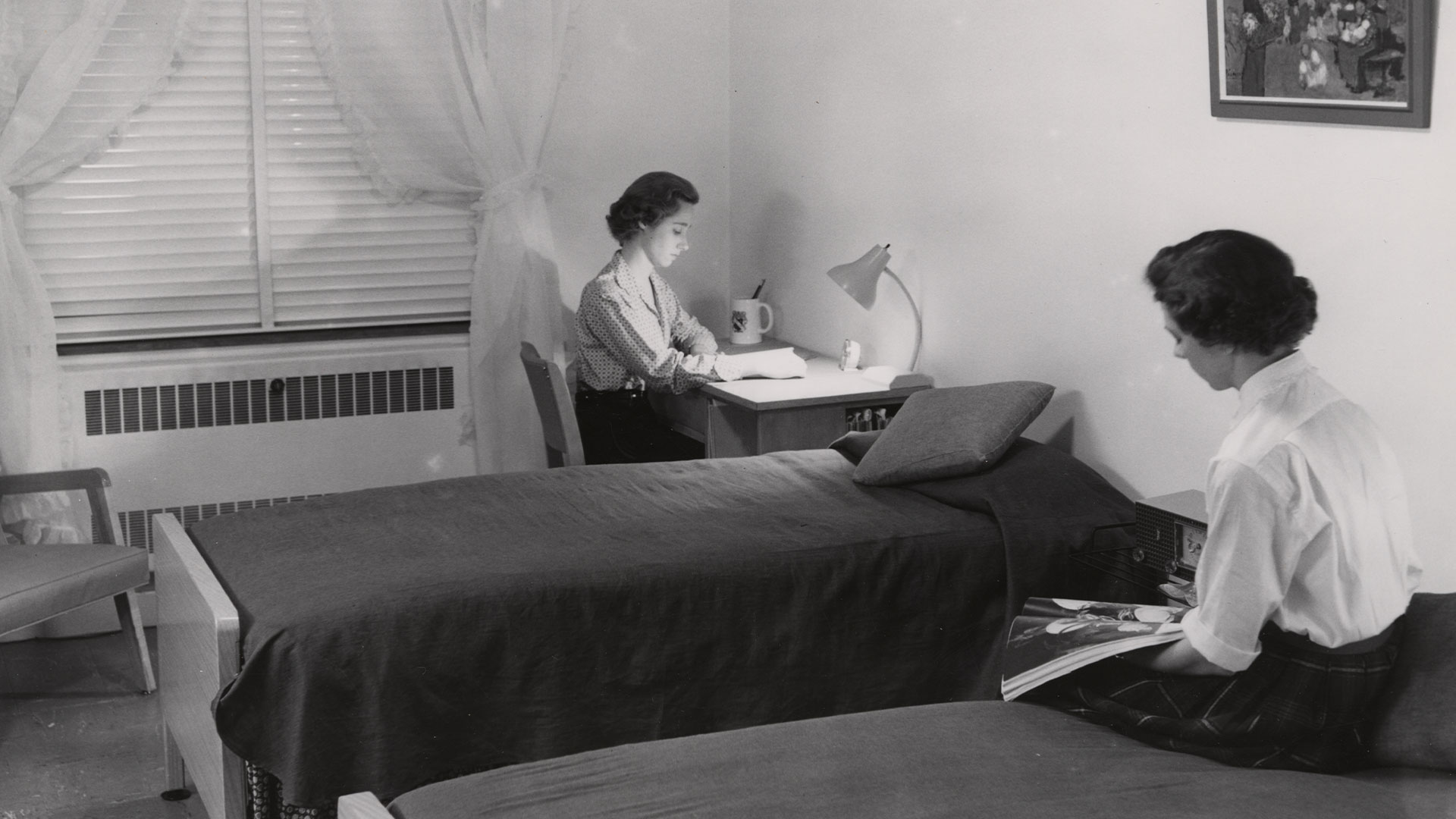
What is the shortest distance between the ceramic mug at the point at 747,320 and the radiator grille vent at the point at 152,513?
1.38 m

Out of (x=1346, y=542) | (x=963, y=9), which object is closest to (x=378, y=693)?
(x=1346, y=542)

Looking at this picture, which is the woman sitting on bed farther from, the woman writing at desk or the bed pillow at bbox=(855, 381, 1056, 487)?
the woman writing at desk

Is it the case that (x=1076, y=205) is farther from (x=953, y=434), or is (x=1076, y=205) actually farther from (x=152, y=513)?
(x=152, y=513)

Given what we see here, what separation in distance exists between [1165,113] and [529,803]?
2.04 m

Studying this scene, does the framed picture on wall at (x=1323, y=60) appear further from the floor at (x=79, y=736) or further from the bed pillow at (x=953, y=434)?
the floor at (x=79, y=736)

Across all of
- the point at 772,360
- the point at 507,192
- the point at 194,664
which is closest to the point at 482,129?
the point at 507,192

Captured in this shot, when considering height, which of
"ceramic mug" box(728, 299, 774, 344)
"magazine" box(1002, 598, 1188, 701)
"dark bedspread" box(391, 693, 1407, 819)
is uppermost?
"ceramic mug" box(728, 299, 774, 344)

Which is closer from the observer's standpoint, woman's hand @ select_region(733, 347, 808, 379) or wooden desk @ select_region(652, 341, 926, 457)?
wooden desk @ select_region(652, 341, 926, 457)

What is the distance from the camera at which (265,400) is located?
4434mm

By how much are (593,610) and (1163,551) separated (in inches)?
42.9

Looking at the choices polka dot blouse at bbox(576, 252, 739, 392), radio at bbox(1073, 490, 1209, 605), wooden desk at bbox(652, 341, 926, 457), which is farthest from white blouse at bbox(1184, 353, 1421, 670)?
polka dot blouse at bbox(576, 252, 739, 392)

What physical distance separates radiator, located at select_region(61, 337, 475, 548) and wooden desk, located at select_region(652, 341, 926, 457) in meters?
0.99

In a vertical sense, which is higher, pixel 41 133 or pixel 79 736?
pixel 41 133

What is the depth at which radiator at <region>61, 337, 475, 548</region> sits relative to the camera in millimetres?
4262
